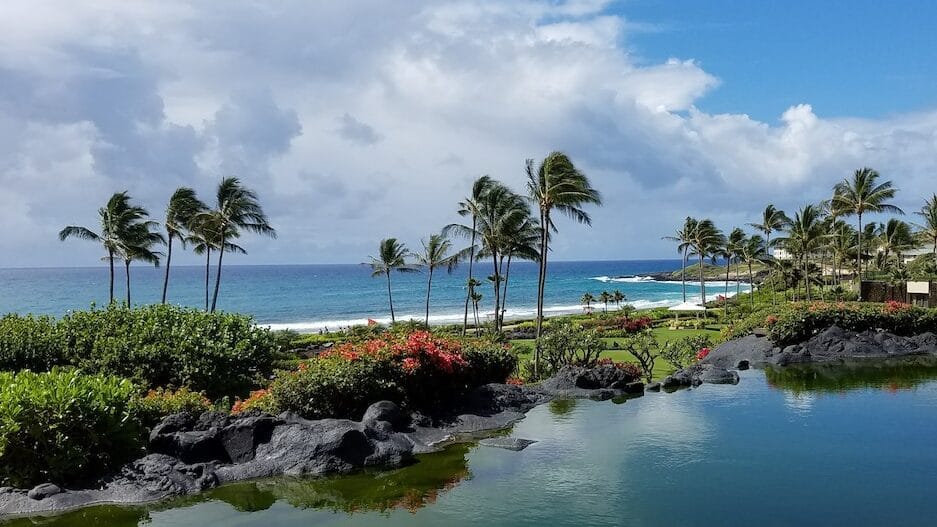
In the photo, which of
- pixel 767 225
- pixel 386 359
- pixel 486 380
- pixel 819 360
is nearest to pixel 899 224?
pixel 767 225

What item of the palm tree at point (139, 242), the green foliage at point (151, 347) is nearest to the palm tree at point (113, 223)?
the palm tree at point (139, 242)

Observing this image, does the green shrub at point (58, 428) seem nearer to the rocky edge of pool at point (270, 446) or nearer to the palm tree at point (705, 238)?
the rocky edge of pool at point (270, 446)

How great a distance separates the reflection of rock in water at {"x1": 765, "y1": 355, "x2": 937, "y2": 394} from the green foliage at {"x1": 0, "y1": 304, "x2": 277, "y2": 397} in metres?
16.8

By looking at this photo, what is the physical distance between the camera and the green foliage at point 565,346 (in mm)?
25438

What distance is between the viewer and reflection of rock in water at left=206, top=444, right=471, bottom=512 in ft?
39.9

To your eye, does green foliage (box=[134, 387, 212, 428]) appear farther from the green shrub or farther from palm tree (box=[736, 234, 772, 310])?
palm tree (box=[736, 234, 772, 310])

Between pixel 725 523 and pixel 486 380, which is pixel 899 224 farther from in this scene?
pixel 725 523

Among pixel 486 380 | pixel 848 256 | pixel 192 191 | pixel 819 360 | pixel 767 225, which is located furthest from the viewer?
A: pixel 848 256

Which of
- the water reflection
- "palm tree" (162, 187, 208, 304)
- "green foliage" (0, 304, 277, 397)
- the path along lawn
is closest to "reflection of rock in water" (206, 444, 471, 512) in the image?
the water reflection

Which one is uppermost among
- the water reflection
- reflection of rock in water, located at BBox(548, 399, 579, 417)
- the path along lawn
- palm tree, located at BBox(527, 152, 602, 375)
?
palm tree, located at BBox(527, 152, 602, 375)

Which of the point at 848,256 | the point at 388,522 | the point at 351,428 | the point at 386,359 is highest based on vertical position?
the point at 848,256

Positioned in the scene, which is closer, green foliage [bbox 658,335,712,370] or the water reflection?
the water reflection

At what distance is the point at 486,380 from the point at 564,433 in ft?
12.3

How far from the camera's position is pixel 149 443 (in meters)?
13.4
